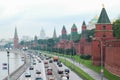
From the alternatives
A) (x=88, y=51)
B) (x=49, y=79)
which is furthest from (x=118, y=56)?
(x=88, y=51)

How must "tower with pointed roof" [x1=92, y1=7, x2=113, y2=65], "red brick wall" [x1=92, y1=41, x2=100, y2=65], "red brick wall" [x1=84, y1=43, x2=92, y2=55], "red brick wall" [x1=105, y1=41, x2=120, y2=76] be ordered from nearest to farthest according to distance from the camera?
"red brick wall" [x1=105, y1=41, x2=120, y2=76]
"tower with pointed roof" [x1=92, y1=7, x2=113, y2=65]
"red brick wall" [x1=92, y1=41, x2=100, y2=65]
"red brick wall" [x1=84, y1=43, x2=92, y2=55]

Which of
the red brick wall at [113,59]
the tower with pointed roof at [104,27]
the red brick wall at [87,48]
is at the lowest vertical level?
the red brick wall at [113,59]

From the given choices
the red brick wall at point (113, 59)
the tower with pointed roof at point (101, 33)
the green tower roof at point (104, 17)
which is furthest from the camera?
the tower with pointed roof at point (101, 33)

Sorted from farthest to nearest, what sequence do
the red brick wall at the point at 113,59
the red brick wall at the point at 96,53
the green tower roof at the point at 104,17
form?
the red brick wall at the point at 96,53 → the green tower roof at the point at 104,17 → the red brick wall at the point at 113,59

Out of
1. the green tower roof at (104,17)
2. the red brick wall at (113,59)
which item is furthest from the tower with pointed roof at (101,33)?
the red brick wall at (113,59)

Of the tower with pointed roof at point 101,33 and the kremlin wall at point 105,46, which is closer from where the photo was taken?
the kremlin wall at point 105,46

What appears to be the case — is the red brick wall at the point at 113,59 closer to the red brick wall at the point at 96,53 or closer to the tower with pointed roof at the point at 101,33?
the red brick wall at the point at 96,53

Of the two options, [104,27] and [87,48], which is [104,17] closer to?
[104,27]

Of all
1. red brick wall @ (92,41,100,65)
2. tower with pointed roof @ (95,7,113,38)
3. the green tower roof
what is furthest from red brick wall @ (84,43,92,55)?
the green tower roof

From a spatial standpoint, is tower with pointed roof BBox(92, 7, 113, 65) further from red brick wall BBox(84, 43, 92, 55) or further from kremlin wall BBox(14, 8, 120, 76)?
red brick wall BBox(84, 43, 92, 55)

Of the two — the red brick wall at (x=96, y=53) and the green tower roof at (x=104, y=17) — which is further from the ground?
the green tower roof at (x=104, y=17)

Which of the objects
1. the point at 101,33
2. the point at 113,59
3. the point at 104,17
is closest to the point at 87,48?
the point at 101,33

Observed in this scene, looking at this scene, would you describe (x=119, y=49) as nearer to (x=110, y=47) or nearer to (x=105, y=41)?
(x=110, y=47)

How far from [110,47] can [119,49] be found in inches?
378
